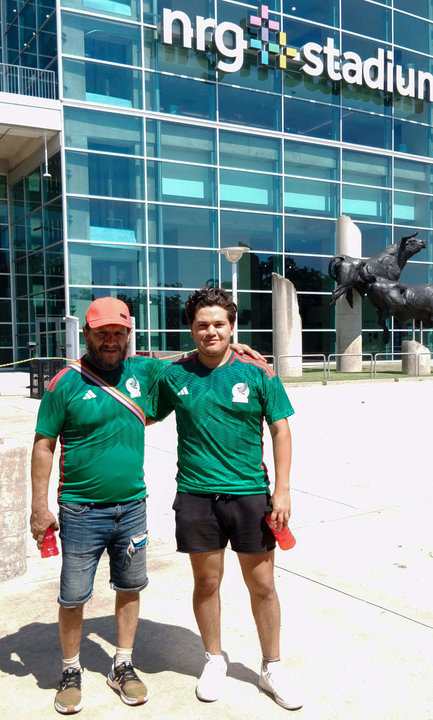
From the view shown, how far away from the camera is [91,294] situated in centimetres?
2225

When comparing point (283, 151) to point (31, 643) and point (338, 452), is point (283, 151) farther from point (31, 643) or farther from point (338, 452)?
point (31, 643)

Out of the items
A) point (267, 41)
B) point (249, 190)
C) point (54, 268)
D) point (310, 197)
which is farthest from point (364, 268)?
point (54, 268)

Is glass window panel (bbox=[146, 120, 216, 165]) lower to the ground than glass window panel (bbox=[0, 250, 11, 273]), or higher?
higher

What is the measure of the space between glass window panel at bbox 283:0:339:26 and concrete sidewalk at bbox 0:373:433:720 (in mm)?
25202

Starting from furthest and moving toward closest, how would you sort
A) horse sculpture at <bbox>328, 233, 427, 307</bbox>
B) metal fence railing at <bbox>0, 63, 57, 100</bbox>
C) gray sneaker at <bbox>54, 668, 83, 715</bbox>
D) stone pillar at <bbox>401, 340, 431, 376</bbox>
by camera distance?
horse sculpture at <bbox>328, 233, 427, 307</bbox>, metal fence railing at <bbox>0, 63, 57, 100</bbox>, stone pillar at <bbox>401, 340, 431, 376</bbox>, gray sneaker at <bbox>54, 668, 83, 715</bbox>

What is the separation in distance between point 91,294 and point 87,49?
860 cm

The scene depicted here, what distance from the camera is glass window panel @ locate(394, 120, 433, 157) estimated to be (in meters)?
29.4

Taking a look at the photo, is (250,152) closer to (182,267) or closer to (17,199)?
(182,267)

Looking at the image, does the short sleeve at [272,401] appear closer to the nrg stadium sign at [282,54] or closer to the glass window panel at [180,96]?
the glass window panel at [180,96]

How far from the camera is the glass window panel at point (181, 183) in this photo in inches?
926

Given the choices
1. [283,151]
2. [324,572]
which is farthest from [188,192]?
[324,572]

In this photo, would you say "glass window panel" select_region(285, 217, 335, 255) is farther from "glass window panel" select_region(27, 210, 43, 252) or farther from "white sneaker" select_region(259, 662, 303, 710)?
"white sneaker" select_region(259, 662, 303, 710)

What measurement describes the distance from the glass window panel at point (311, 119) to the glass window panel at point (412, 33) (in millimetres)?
5432

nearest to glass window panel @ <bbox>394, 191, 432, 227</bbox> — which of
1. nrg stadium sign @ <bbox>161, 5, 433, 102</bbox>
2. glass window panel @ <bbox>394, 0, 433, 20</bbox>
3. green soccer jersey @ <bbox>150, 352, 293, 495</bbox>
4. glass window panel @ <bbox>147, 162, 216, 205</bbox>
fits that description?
nrg stadium sign @ <bbox>161, 5, 433, 102</bbox>
